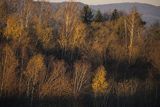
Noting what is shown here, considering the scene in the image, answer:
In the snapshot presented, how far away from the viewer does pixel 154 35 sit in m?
54.0

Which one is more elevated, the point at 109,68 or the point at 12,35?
the point at 12,35

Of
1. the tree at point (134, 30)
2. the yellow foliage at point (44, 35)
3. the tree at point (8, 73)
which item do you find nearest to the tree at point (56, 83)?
the tree at point (8, 73)

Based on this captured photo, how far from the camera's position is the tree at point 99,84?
36.9 m

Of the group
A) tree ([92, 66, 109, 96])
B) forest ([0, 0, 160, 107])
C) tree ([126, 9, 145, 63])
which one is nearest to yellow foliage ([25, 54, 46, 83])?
forest ([0, 0, 160, 107])

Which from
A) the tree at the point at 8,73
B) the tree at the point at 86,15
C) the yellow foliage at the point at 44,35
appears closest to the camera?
the tree at the point at 8,73

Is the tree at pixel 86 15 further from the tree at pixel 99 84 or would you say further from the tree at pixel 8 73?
the tree at pixel 8 73

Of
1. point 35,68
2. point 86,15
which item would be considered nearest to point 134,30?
point 86,15

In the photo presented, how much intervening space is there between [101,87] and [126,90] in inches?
132

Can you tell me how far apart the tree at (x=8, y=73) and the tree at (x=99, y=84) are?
795 cm

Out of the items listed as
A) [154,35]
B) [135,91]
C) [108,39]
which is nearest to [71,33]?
[108,39]

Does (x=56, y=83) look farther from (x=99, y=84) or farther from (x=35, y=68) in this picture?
(x=99, y=84)

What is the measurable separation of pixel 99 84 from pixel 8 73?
29.9ft

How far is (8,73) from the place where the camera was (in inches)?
1336

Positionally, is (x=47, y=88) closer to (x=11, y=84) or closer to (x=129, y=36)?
(x=11, y=84)
